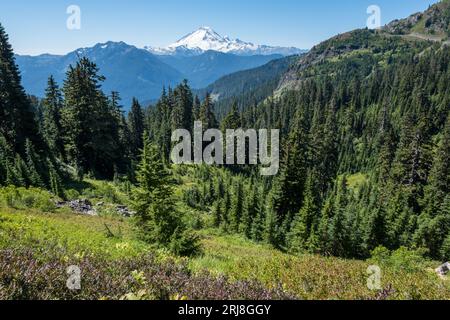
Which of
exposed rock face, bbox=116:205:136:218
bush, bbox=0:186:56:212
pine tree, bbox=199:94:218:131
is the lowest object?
exposed rock face, bbox=116:205:136:218

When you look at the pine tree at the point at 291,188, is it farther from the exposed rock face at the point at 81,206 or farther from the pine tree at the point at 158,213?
the pine tree at the point at 158,213

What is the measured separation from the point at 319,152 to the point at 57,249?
2610 inches

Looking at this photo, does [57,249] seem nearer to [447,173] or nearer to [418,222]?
[418,222]

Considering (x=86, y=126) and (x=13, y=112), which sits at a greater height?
(x=13, y=112)

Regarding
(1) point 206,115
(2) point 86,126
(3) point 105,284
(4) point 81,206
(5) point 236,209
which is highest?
(1) point 206,115

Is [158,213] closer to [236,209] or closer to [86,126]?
[236,209]

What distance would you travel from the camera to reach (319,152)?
69312 mm

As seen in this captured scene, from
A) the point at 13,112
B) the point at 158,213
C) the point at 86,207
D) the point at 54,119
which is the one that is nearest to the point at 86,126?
the point at 54,119

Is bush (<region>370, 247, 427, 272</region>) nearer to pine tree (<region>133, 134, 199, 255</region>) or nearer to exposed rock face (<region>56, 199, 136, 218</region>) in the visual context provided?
pine tree (<region>133, 134, 199, 255</region>)

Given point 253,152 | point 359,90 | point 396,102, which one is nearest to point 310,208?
point 253,152

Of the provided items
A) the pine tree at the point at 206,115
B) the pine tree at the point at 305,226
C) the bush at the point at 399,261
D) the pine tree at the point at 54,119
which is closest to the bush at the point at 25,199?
the bush at the point at 399,261

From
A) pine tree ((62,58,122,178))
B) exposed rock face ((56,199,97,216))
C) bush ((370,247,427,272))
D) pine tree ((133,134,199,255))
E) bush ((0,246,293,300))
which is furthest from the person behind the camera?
pine tree ((62,58,122,178))

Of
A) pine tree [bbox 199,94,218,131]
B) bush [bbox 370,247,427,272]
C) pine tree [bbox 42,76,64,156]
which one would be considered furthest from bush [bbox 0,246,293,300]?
pine tree [bbox 199,94,218,131]

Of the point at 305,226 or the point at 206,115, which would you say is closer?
the point at 305,226
